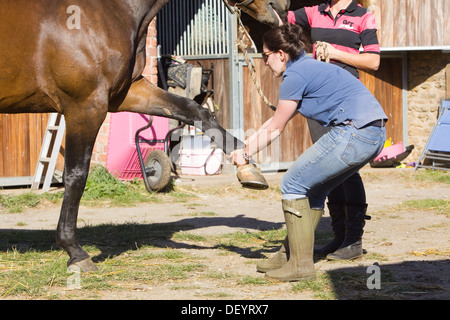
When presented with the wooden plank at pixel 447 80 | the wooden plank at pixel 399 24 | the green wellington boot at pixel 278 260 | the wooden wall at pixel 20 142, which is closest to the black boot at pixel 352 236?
the green wellington boot at pixel 278 260

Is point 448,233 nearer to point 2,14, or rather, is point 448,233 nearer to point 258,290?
point 258,290

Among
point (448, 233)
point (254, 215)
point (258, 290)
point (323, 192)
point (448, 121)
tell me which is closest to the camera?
point (258, 290)

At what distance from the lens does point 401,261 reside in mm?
5062

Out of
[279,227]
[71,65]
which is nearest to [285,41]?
[71,65]

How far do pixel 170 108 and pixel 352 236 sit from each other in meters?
1.70

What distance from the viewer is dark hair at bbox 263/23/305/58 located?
443cm

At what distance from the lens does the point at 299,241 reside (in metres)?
4.41

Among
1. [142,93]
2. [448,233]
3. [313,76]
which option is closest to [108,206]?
[142,93]

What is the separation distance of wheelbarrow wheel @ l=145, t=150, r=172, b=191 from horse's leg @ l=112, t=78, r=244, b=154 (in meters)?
4.26

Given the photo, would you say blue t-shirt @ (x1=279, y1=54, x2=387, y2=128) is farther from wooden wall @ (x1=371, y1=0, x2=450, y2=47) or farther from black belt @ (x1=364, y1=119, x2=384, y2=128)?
wooden wall @ (x1=371, y1=0, x2=450, y2=47)

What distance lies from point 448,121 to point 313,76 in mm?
8734

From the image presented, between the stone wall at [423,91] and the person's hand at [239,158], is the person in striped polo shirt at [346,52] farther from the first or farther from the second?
the stone wall at [423,91]
